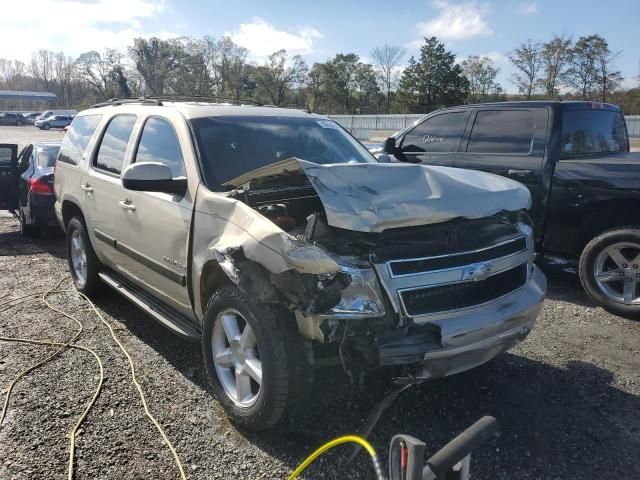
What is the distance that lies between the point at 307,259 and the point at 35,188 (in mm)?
6785

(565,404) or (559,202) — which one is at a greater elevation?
(559,202)

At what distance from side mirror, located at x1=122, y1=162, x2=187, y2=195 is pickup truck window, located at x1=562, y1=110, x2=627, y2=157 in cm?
412

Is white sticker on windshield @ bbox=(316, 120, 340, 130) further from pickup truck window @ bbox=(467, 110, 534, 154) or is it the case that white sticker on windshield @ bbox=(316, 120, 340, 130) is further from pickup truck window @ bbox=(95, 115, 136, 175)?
pickup truck window @ bbox=(467, 110, 534, 154)

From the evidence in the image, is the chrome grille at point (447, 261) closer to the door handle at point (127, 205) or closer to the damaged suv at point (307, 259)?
the damaged suv at point (307, 259)

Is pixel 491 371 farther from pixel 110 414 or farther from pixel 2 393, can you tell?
pixel 2 393

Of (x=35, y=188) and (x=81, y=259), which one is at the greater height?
(x=35, y=188)

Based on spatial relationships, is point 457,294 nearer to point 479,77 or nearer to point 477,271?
point 477,271

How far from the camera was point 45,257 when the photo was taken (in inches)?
283

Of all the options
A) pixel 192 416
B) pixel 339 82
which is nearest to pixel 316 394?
pixel 192 416

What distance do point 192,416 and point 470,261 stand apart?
1901 millimetres

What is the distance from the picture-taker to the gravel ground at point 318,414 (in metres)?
2.71

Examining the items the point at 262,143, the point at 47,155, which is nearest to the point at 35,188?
the point at 47,155

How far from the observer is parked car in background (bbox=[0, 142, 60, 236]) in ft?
25.3

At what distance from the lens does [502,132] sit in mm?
5957
